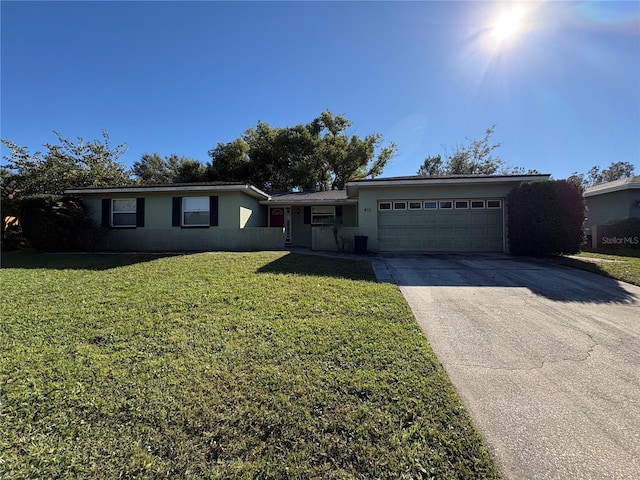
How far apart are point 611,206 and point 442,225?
33.6 feet

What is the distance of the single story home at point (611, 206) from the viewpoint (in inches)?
539

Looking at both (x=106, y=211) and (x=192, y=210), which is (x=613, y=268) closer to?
(x=192, y=210)

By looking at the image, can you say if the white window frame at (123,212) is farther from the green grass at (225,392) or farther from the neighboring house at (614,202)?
the neighboring house at (614,202)

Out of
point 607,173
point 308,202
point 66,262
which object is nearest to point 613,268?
point 308,202

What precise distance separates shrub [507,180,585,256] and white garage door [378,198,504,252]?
5.11ft

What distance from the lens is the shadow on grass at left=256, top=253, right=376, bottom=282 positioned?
23.0 ft

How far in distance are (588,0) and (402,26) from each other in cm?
466

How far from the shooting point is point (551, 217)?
973cm

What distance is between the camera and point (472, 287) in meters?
6.41

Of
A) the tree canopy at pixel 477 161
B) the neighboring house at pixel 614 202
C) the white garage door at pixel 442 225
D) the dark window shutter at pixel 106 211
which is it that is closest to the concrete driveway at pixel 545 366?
the white garage door at pixel 442 225

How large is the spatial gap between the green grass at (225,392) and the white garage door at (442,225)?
772cm

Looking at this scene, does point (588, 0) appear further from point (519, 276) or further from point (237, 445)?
point (237, 445)

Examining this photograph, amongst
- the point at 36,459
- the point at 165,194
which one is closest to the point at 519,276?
the point at 36,459

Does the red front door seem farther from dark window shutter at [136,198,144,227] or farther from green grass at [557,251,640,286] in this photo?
green grass at [557,251,640,286]
